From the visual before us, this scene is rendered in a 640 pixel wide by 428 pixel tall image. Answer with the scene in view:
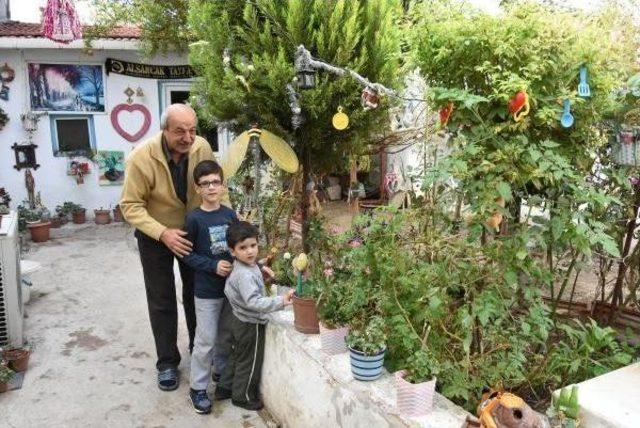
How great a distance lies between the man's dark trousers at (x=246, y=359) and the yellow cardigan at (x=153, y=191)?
0.79 metres

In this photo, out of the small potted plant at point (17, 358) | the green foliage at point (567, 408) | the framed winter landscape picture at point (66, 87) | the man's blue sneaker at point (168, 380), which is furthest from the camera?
the framed winter landscape picture at point (66, 87)

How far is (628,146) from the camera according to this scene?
8.95 feet

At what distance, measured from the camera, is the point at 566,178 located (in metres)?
2.24

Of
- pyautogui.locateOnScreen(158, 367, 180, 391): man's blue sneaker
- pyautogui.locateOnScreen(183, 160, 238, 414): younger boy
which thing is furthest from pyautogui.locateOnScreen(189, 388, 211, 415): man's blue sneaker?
pyautogui.locateOnScreen(158, 367, 180, 391): man's blue sneaker

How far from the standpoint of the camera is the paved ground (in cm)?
331

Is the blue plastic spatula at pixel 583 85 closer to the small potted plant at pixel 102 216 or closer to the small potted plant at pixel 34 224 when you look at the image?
the small potted plant at pixel 34 224

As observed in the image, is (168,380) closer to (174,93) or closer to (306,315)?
(306,315)

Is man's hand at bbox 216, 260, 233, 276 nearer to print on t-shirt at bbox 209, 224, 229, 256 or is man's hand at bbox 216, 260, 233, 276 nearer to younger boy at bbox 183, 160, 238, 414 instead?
younger boy at bbox 183, 160, 238, 414

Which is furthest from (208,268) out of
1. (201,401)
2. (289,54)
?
(289,54)

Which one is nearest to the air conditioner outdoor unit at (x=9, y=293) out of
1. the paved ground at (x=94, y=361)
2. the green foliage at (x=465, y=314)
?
the paved ground at (x=94, y=361)

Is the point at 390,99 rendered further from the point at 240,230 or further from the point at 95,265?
the point at 95,265

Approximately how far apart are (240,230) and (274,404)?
3.68 ft

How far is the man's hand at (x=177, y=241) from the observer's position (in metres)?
3.24

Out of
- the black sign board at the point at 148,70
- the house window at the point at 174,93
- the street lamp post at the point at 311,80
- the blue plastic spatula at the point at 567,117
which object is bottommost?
the blue plastic spatula at the point at 567,117
